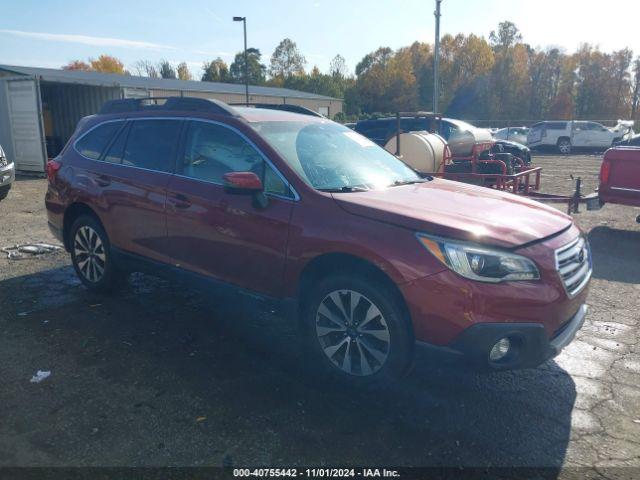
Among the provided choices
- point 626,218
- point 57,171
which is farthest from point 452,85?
point 57,171

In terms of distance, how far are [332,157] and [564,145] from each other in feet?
93.8

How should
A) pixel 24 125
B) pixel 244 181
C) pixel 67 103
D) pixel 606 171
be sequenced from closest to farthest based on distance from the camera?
pixel 244 181
pixel 606 171
pixel 24 125
pixel 67 103

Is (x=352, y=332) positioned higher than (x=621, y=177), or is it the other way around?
(x=621, y=177)

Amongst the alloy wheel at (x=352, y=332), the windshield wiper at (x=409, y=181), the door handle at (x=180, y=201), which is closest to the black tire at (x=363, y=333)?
the alloy wheel at (x=352, y=332)

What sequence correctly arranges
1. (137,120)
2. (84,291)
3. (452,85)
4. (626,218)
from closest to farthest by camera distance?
(137,120) → (84,291) → (626,218) → (452,85)

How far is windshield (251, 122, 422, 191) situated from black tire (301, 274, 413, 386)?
79cm

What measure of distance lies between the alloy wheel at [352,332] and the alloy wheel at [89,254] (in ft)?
8.98

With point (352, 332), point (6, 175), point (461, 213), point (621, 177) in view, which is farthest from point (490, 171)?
point (6, 175)

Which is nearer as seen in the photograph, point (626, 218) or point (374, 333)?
point (374, 333)

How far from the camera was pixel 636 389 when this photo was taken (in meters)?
3.65

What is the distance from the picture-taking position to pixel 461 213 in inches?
137

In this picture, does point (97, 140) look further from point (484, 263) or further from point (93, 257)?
point (484, 263)

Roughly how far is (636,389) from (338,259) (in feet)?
7.36

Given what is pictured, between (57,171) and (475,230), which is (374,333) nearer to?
(475,230)
